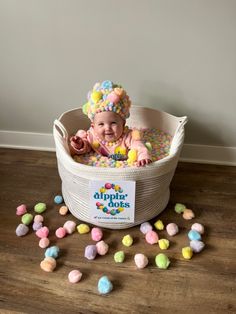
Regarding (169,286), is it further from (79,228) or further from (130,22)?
(130,22)

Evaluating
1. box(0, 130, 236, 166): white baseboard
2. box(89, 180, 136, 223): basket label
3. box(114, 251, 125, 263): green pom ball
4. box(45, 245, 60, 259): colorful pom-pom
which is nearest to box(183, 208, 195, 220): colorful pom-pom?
box(89, 180, 136, 223): basket label

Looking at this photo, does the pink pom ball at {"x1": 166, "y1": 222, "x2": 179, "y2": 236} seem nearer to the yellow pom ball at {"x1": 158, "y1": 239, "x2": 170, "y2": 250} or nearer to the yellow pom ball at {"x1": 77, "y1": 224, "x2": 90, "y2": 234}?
the yellow pom ball at {"x1": 158, "y1": 239, "x2": 170, "y2": 250}

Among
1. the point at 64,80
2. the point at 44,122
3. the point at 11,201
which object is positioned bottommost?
the point at 11,201

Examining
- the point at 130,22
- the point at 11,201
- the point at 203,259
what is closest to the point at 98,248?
the point at 203,259

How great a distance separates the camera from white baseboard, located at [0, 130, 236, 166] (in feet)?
6.31

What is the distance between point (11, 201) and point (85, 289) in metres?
0.65

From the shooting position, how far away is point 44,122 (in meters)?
2.02

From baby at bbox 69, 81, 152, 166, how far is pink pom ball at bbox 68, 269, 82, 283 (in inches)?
18.4

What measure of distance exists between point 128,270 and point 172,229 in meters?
0.27

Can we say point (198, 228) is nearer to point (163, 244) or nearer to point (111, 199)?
point (163, 244)

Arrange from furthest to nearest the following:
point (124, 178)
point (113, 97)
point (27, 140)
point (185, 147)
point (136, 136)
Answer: point (27, 140), point (185, 147), point (136, 136), point (113, 97), point (124, 178)

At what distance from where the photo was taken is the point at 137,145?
149 centimetres

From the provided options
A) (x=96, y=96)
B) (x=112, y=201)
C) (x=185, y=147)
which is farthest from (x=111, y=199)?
(x=185, y=147)

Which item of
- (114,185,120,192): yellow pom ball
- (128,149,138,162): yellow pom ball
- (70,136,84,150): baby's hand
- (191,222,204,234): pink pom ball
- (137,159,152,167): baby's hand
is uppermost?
(137,159,152,167): baby's hand
